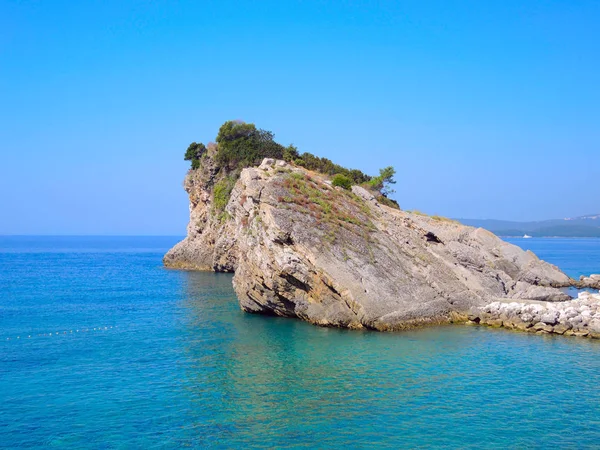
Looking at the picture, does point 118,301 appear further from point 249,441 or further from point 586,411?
point 586,411

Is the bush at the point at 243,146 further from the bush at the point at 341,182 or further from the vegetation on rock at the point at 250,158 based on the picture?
the bush at the point at 341,182

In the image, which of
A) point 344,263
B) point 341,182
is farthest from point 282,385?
point 341,182

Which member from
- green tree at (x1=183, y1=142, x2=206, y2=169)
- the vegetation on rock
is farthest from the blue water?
green tree at (x1=183, y1=142, x2=206, y2=169)

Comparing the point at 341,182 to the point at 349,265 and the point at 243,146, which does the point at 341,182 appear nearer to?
the point at 349,265

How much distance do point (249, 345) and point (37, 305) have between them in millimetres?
24209

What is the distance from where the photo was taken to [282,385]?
23.8 meters

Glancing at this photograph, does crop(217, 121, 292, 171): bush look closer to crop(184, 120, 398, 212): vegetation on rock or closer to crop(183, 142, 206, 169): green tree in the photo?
crop(184, 120, 398, 212): vegetation on rock

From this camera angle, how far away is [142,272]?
7800 centimetres

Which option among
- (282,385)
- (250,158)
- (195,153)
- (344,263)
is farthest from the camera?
(195,153)

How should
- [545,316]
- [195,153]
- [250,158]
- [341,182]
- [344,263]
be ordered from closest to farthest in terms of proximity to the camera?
[545,316] → [344,263] → [341,182] → [250,158] → [195,153]

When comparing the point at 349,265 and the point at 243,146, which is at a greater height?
the point at 243,146

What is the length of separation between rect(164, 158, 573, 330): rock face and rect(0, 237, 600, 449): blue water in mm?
1634

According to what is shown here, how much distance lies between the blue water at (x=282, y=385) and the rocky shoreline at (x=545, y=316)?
1.76m

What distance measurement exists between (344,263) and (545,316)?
Result: 45.2 feet
